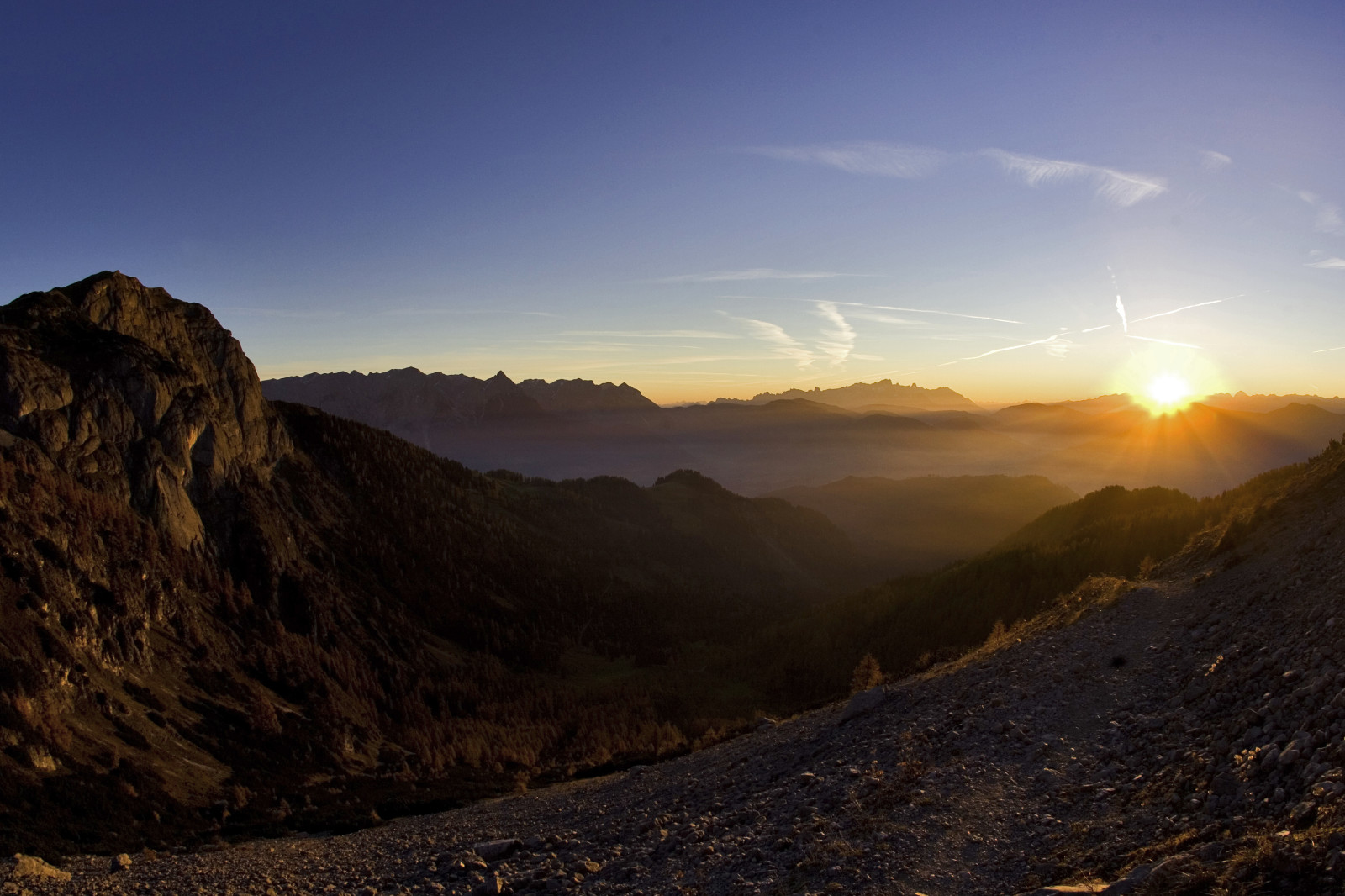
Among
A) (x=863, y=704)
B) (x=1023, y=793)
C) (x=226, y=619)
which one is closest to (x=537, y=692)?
(x=226, y=619)

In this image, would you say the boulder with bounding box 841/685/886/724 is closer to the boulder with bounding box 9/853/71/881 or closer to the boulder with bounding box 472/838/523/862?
the boulder with bounding box 472/838/523/862

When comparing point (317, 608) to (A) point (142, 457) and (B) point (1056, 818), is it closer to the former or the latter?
(A) point (142, 457)

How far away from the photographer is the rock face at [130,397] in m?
49.7

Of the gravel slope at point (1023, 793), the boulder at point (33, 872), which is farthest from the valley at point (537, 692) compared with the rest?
the boulder at point (33, 872)

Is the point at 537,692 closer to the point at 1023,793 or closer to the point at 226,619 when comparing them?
the point at 226,619

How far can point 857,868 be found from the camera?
A: 13.1 m

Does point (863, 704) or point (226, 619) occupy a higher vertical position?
point (863, 704)

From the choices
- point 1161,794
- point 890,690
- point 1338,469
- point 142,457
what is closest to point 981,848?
point 1161,794

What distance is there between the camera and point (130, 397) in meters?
57.3

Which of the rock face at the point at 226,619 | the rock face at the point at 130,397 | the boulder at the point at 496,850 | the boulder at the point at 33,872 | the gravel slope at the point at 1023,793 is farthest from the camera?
the rock face at the point at 130,397

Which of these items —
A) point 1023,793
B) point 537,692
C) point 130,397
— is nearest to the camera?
point 1023,793

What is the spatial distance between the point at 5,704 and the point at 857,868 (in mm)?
36059

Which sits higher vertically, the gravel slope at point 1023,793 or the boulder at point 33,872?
the gravel slope at point 1023,793

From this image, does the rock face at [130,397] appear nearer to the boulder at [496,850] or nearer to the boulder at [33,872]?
the boulder at [33,872]
